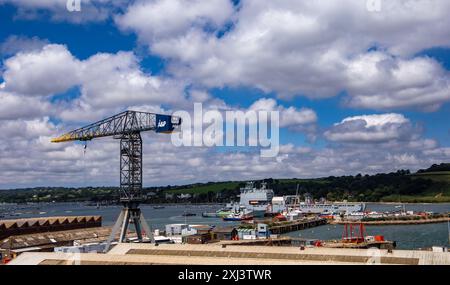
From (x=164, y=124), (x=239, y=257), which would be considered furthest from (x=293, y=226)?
(x=239, y=257)

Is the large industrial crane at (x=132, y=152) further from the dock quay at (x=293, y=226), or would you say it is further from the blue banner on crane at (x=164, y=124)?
the dock quay at (x=293, y=226)

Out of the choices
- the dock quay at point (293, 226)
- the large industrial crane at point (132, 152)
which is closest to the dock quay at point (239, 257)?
the large industrial crane at point (132, 152)

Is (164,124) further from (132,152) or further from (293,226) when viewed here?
(293,226)

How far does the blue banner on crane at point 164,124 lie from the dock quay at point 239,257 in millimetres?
11495

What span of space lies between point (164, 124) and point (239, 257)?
1598 cm

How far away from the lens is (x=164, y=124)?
1617 inches

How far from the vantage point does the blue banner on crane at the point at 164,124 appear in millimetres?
40812

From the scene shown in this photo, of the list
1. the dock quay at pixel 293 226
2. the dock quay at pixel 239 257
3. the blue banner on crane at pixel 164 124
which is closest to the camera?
the dock quay at pixel 239 257

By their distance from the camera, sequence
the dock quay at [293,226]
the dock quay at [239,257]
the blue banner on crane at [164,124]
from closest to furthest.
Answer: the dock quay at [239,257], the blue banner on crane at [164,124], the dock quay at [293,226]
